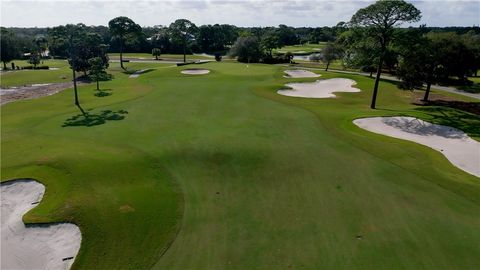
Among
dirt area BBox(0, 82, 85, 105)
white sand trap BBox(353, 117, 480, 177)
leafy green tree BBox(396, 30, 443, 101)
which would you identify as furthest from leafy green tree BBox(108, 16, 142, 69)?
white sand trap BBox(353, 117, 480, 177)

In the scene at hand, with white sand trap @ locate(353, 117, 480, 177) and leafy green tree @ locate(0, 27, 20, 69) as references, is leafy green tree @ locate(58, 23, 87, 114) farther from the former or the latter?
leafy green tree @ locate(0, 27, 20, 69)

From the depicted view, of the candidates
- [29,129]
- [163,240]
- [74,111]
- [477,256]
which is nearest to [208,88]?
[74,111]

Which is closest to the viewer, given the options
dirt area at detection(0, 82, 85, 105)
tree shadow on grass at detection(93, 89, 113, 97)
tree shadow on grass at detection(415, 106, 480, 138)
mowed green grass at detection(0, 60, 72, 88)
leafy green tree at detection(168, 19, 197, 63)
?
tree shadow on grass at detection(415, 106, 480, 138)

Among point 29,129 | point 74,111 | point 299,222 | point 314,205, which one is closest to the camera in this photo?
point 299,222

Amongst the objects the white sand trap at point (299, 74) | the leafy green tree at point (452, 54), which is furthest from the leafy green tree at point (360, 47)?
the white sand trap at point (299, 74)

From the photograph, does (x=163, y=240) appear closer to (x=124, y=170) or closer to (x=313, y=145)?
(x=124, y=170)

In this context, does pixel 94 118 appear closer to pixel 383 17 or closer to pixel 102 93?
pixel 102 93
